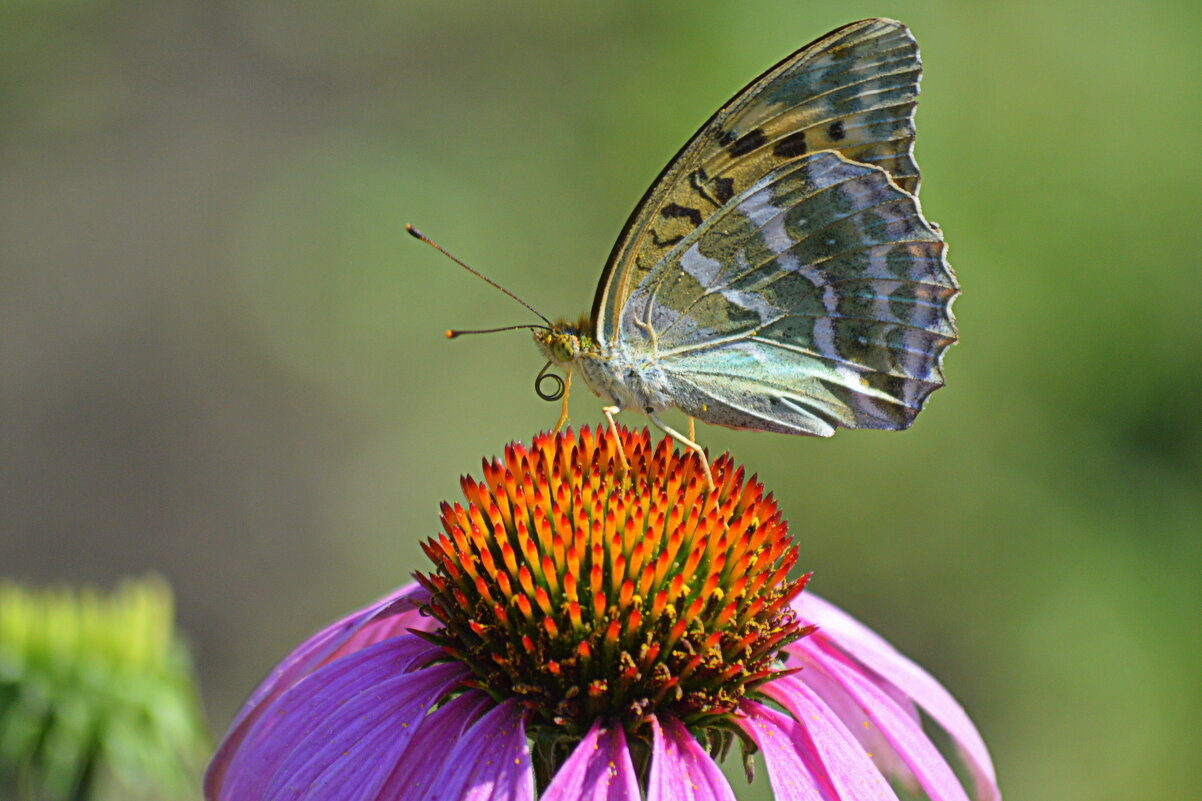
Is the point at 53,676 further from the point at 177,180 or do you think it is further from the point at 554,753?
the point at 177,180

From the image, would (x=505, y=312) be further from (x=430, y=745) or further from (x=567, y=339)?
(x=430, y=745)

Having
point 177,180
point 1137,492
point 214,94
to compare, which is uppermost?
point 214,94

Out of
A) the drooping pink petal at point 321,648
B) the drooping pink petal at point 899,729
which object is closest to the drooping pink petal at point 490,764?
the drooping pink petal at point 321,648

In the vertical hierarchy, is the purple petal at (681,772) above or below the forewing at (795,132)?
below

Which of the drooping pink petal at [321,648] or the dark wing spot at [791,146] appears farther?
the dark wing spot at [791,146]

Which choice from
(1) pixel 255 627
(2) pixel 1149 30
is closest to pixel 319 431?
(1) pixel 255 627

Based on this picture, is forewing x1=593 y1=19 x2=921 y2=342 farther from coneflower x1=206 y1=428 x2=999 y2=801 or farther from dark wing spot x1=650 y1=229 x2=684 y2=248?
coneflower x1=206 y1=428 x2=999 y2=801

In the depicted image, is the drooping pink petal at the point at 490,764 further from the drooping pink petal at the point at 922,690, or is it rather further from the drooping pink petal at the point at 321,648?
the drooping pink petal at the point at 922,690
